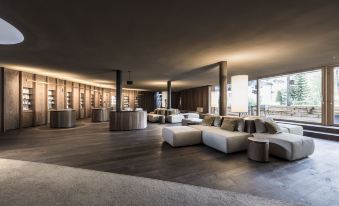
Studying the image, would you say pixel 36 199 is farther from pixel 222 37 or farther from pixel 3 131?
pixel 3 131

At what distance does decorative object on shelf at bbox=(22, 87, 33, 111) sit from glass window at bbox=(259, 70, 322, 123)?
12900 millimetres

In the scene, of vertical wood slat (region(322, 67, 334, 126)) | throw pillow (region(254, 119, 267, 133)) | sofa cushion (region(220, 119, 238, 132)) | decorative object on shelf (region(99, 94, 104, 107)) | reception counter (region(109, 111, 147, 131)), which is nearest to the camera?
throw pillow (region(254, 119, 267, 133))

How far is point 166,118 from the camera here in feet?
38.3

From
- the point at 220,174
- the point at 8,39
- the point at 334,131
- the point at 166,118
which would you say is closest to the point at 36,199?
the point at 220,174

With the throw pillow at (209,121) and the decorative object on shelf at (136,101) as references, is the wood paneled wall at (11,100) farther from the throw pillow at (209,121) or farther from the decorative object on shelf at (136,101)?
the decorative object on shelf at (136,101)

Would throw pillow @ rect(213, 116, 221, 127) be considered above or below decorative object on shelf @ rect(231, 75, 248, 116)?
below

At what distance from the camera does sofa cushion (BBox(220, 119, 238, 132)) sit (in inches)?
198

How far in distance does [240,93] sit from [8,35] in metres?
6.68

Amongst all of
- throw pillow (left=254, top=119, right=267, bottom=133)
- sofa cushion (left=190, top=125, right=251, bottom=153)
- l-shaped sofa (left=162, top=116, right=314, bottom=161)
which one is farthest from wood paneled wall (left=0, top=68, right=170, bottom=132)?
throw pillow (left=254, top=119, right=267, bottom=133)

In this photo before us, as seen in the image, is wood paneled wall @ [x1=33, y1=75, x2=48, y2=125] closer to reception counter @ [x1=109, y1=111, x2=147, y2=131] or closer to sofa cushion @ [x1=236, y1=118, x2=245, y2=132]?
reception counter @ [x1=109, y1=111, x2=147, y2=131]

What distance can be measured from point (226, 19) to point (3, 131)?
9.75m

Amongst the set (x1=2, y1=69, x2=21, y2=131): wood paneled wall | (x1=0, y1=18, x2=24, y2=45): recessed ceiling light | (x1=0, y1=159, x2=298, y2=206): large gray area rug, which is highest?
(x1=0, y1=18, x2=24, y2=45): recessed ceiling light

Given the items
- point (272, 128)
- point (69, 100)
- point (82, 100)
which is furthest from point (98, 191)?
point (82, 100)

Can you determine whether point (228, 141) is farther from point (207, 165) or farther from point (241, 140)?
point (207, 165)
